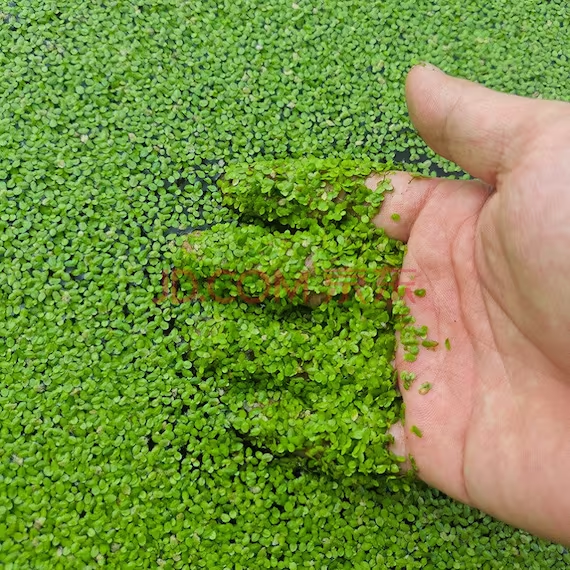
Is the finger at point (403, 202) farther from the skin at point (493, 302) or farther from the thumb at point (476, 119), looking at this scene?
the thumb at point (476, 119)

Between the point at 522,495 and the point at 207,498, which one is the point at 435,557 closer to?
the point at 522,495

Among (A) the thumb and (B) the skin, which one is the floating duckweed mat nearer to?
(B) the skin

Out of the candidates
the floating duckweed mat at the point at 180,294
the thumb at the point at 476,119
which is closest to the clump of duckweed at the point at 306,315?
the floating duckweed mat at the point at 180,294

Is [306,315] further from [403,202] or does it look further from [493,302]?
[493,302]

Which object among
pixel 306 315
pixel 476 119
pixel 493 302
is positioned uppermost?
pixel 476 119

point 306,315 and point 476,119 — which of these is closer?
point 476,119

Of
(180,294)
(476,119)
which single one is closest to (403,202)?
(476,119)
